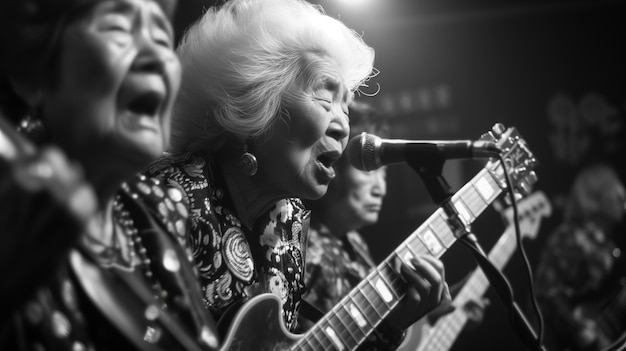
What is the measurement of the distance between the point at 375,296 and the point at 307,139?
1.53 ft

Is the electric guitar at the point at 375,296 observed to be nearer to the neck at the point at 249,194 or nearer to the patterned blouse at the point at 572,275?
the neck at the point at 249,194

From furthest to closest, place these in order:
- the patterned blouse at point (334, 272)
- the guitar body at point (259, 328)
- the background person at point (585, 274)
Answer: the background person at point (585, 274) → the patterned blouse at point (334, 272) → the guitar body at point (259, 328)

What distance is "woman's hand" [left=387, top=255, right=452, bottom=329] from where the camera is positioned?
5.93 ft

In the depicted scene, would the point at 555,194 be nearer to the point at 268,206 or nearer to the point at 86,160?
the point at 268,206

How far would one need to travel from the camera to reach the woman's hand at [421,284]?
1.81 metres

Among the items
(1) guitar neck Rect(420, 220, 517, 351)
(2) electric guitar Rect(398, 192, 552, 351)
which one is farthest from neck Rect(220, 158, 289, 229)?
(1) guitar neck Rect(420, 220, 517, 351)

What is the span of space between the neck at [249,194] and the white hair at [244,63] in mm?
107

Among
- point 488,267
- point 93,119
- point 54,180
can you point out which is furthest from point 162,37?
point 488,267

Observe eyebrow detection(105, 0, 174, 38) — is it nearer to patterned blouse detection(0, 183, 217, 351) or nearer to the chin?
patterned blouse detection(0, 183, 217, 351)

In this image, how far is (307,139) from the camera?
1.73m

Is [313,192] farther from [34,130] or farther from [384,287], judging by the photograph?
[34,130]

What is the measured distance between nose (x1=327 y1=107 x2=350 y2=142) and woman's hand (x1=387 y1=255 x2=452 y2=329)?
386 millimetres

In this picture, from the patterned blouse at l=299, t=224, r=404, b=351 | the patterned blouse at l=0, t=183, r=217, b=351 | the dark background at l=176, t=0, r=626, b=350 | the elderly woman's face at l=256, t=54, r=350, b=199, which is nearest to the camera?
the patterned blouse at l=0, t=183, r=217, b=351

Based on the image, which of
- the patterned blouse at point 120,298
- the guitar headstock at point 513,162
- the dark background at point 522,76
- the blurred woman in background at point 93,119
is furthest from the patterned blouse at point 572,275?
the blurred woman in background at point 93,119
